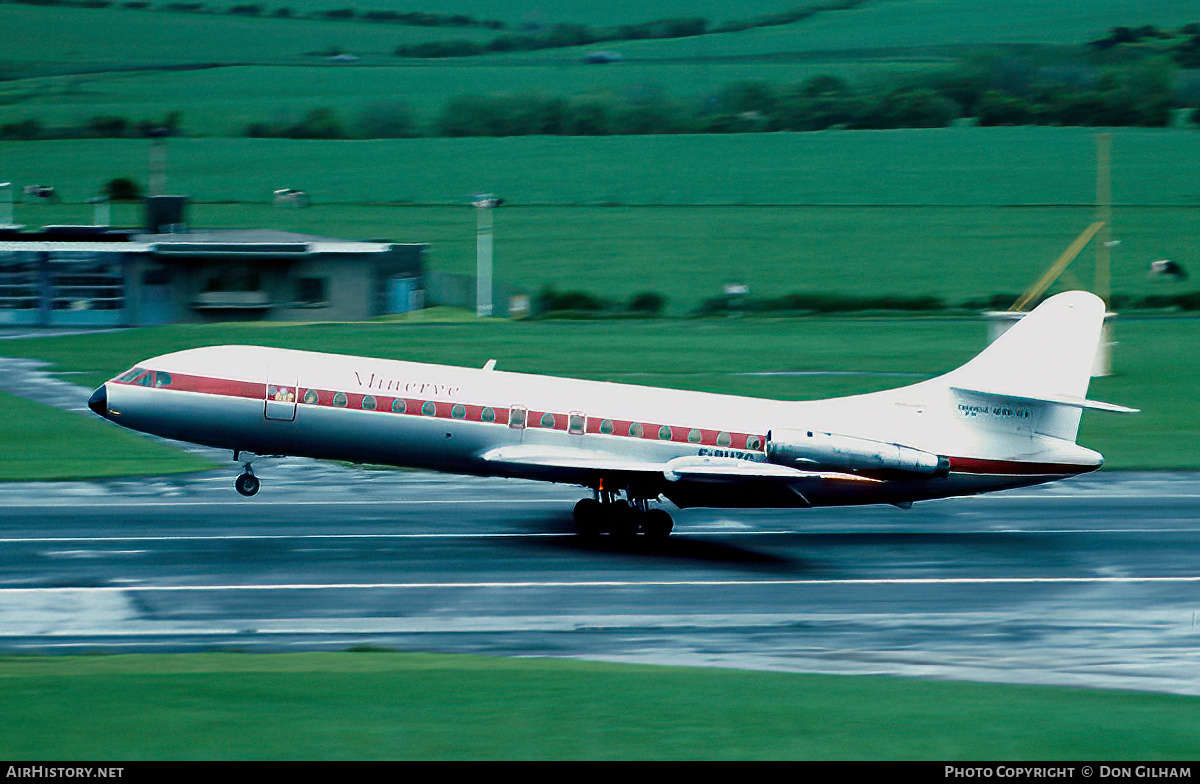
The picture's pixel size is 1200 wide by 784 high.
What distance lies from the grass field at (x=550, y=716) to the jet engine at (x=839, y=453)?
951cm

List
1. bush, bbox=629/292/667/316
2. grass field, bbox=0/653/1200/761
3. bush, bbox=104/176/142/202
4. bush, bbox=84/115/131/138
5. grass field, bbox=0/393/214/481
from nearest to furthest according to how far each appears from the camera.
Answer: grass field, bbox=0/653/1200/761
grass field, bbox=0/393/214/481
bush, bbox=629/292/667/316
bush, bbox=104/176/142/202
bush, bbox=84/115/131/138

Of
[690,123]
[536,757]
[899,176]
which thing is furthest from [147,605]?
[690,123]

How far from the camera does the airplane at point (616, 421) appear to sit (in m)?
29.0

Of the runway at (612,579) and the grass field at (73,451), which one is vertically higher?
the runway at (612,579)

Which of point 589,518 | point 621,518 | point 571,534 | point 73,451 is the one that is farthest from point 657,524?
point 73,451

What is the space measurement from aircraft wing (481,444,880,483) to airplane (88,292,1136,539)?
48 mm

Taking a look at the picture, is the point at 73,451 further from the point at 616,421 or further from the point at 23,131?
the point at 23,131

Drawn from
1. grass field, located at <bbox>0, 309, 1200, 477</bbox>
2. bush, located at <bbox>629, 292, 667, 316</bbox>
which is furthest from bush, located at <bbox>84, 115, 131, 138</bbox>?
bush, located at <bbox>629, 292, 667, 316</bbox>

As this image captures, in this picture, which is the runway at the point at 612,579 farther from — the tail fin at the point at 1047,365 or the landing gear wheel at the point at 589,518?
the tail fin at the point at 1047,365

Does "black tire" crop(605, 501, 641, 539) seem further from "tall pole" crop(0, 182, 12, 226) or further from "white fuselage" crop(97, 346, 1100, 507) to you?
"tall pole" crop(0, 182, 12, 226)

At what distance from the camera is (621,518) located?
2981 centimetres

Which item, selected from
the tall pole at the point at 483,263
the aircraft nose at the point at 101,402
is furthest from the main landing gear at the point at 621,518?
the tall pole at the point at 483,263

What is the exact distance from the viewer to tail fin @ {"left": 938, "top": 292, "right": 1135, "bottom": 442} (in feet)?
96.4

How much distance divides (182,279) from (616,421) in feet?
164
